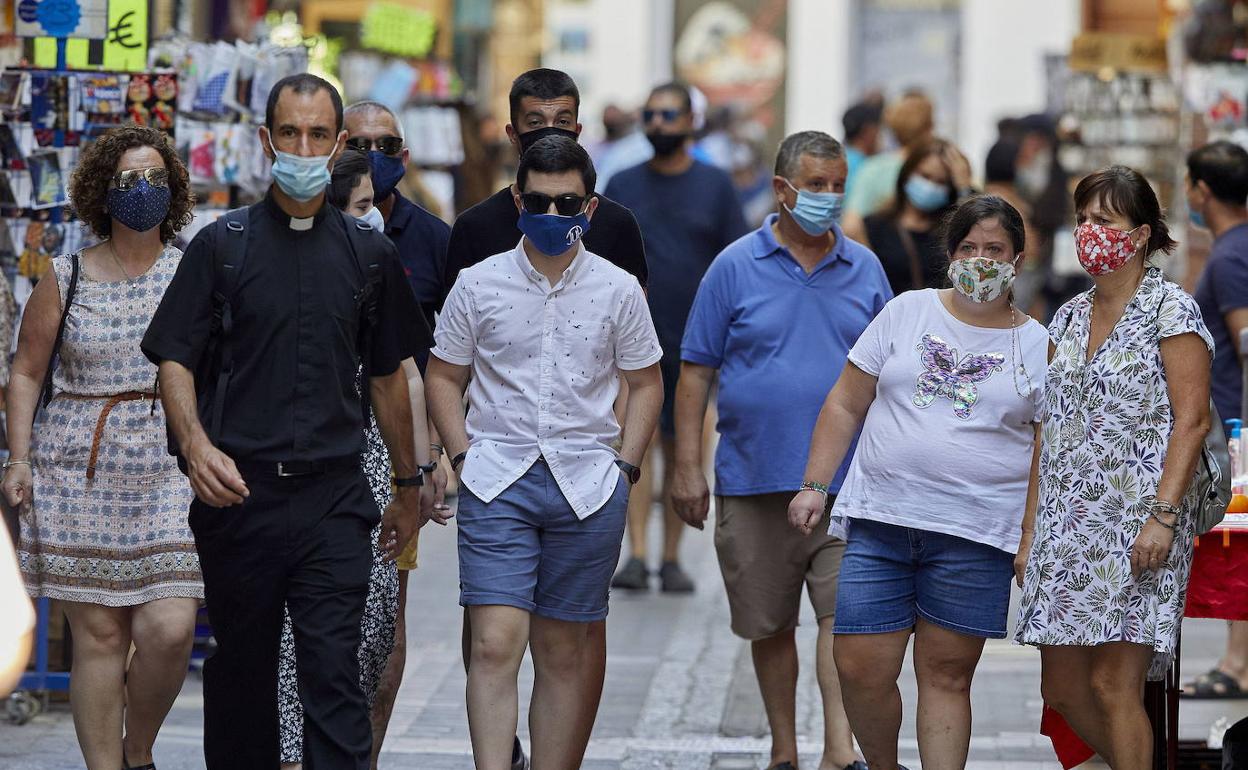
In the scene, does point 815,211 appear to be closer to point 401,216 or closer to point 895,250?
point 401,216

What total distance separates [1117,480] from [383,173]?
2.57 meters

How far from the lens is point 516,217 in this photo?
6969 millimetres

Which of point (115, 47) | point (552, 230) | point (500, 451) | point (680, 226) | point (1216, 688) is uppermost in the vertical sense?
point (115, 47)

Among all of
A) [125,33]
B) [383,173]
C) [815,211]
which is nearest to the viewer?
[383,173]

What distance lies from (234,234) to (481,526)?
1145mm

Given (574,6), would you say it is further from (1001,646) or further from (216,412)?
(216,412)

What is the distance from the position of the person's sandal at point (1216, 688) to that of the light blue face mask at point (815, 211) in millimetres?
2663

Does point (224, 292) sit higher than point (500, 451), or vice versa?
point (224, 292)

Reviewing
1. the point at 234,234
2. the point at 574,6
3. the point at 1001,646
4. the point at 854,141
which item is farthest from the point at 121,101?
the point at 574,6

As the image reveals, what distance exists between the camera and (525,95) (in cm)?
704

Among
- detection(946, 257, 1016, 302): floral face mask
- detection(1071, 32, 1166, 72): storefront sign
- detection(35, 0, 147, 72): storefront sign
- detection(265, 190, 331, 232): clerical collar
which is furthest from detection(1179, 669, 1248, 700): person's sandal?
detection(1071, 32, 1166, 72): storefront sign

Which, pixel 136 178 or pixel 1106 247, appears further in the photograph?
pixel 136 178

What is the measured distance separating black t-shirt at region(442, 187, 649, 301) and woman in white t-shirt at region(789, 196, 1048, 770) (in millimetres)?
950

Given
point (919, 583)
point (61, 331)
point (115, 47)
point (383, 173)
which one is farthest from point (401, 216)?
point (919, 583)
